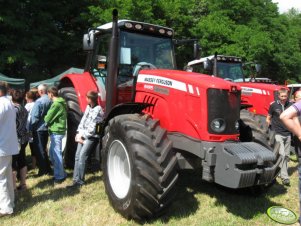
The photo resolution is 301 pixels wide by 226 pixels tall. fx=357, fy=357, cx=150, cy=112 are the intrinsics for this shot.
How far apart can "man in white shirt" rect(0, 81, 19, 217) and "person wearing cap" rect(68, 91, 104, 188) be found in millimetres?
1199

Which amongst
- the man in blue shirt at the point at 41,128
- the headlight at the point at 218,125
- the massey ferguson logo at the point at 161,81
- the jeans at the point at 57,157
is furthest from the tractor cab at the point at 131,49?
the headlight at the point at 218,125

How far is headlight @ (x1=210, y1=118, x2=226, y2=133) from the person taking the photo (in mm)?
4406

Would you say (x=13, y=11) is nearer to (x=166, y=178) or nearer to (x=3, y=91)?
(x=3, y=91)

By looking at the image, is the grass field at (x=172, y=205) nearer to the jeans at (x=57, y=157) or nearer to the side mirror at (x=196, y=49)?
the jeans at (x=57, y=157)

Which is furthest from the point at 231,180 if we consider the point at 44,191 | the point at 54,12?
the point at 54,12

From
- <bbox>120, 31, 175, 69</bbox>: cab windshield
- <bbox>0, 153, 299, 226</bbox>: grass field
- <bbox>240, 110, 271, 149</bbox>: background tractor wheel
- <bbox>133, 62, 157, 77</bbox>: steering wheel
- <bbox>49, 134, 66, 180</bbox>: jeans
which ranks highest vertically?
<bbox>120, 31, 175, 69</bbox>: cab windshield

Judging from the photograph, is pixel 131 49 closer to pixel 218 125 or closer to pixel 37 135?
pixel 218 125

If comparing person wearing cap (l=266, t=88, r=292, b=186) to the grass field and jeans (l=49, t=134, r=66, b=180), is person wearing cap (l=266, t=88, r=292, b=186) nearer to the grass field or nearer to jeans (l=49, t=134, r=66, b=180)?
the grass field

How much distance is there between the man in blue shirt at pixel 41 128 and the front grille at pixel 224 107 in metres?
3.47

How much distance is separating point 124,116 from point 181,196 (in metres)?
1.61

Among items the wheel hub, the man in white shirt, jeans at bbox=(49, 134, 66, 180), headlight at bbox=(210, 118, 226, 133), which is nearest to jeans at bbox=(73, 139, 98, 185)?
jeans at bbox=(49, 134, 66, 180)

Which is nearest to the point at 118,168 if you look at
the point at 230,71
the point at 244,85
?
the point at 244,85

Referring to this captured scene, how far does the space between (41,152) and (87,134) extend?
134cm

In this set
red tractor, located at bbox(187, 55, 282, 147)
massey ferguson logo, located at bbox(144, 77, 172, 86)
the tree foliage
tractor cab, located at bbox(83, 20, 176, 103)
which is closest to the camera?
massey ferguson logo, located at bbox(144, 77, 172, 86)
